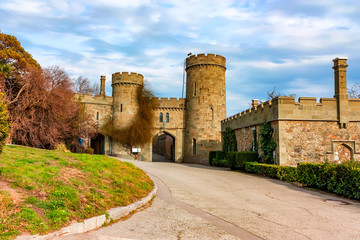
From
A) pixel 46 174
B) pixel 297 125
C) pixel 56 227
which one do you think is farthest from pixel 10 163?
pixel 297 125

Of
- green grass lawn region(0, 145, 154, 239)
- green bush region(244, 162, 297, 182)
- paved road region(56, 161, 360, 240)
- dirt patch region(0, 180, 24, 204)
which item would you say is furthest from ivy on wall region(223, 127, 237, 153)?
dirt patch region(0, 180, 24, 204)

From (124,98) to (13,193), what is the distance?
31.4m

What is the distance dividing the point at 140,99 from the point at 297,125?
2357cm

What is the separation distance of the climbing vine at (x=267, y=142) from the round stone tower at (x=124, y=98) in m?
21.2

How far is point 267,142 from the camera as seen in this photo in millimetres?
19156

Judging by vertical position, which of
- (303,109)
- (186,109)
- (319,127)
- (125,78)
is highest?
(125,78)

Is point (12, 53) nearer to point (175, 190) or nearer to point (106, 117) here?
point (106, 117)

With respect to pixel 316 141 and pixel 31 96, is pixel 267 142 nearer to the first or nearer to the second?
pixel 316 141

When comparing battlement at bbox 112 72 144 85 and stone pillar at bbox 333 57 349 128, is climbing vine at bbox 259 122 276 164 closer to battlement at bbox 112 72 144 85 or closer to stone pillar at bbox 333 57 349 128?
stone pillar at bbox 333 57 349 128

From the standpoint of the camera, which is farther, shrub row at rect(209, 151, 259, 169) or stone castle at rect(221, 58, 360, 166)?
shrub row at rect(209, 151, 259, 169)

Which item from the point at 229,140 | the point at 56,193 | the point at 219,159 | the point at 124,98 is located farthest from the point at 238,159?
the point at 124,98

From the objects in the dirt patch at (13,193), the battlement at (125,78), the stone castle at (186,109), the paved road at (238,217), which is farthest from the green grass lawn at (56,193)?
the battlement at (125,78)

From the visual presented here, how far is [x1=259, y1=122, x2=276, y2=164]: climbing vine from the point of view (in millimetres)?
18688

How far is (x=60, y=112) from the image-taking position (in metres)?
22.2
